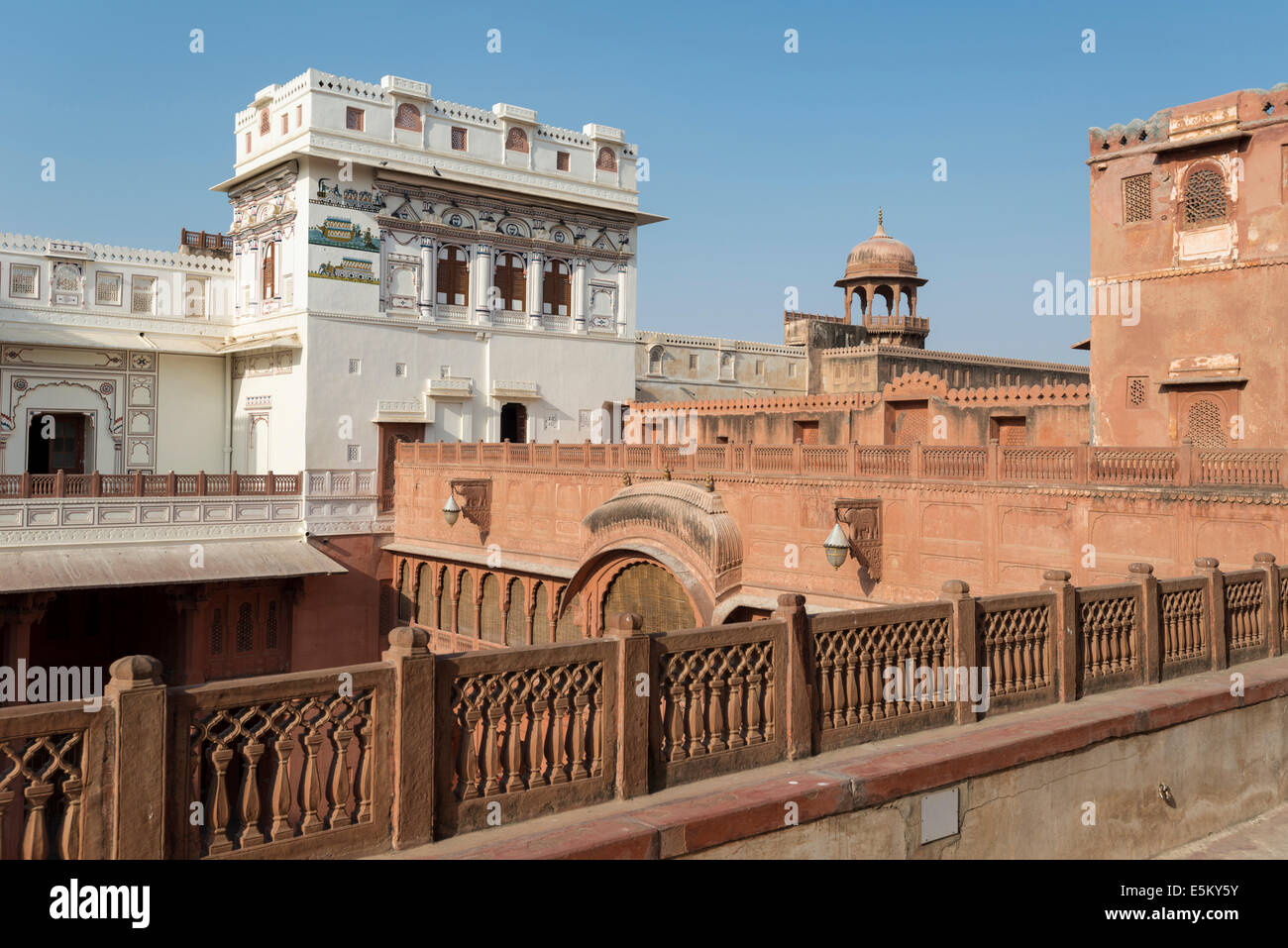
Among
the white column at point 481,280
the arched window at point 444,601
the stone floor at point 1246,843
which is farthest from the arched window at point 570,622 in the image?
the stone floor at point 1246,843

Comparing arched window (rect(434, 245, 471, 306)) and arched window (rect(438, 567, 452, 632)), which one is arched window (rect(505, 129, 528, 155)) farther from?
arched window (rect(438, 567, 452, 632))

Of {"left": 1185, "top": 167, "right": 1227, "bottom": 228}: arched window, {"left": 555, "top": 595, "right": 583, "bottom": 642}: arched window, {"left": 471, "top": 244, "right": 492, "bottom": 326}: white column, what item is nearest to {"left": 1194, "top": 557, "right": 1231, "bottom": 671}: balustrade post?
{"left": 1185, "top": 167, "right": 1227, "bottom": 228}: arched window

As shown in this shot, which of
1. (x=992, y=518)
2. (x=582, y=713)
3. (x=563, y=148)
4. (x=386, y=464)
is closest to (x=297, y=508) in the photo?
(x=386, y=464)

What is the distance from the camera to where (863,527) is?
45.9ft

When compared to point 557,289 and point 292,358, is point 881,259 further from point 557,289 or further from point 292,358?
point 292,358

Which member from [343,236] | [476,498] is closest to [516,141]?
[343,236]

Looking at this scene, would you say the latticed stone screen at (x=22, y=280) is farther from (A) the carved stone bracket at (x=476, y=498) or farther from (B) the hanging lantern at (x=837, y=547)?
(B) the hanging lantern at (x=837, y=547)

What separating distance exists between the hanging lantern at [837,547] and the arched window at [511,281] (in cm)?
1596

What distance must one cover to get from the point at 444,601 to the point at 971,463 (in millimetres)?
13663

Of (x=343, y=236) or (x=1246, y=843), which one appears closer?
(x=1246, y=843)

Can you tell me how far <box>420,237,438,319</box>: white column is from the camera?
84.2ft

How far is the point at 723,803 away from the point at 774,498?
1077 cm

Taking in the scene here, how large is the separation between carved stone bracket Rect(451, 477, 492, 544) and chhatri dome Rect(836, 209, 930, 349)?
19.7 m

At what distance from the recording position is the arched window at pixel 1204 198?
55.2 ft
